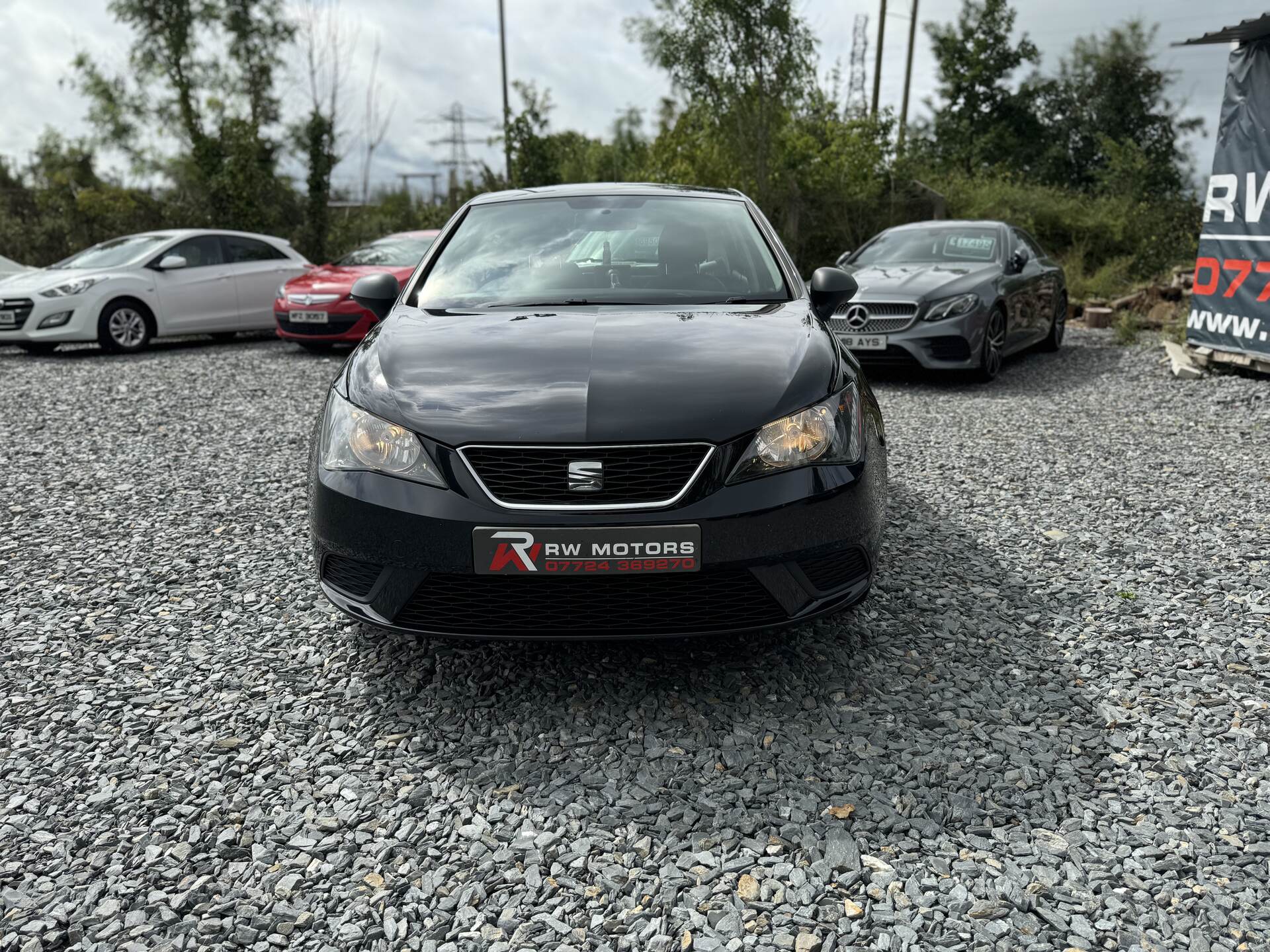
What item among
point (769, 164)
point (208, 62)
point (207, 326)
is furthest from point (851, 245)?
point (208, 62)

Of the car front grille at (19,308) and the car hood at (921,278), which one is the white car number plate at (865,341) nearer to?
the car hood at (921,278)

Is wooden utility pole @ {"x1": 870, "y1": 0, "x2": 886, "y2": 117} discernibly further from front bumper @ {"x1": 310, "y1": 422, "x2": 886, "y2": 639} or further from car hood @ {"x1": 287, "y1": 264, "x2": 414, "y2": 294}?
front bumper @ {"x1": 310, "y1": 422, "x2": 886, "y2": 639}

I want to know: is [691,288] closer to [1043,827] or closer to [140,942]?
[1043,827]

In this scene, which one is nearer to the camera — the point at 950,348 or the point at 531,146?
the point at 950,348

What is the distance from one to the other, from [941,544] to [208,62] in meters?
22.2

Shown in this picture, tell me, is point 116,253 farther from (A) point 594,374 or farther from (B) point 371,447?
(A) point 594,374

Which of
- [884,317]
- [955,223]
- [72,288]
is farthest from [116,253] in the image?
[955,223]

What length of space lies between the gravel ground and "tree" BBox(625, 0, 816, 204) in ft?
46.1

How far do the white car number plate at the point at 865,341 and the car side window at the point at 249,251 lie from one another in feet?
26.0

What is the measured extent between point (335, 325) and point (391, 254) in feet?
5.37

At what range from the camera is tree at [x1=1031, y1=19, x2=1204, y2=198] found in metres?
36.1

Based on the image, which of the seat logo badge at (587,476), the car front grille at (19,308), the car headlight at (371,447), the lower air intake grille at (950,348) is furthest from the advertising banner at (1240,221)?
the car front grille at (19,308)

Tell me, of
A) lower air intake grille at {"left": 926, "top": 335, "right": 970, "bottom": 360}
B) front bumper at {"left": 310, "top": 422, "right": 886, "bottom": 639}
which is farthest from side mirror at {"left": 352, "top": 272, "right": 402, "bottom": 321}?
lower air intake grille at {"left": 926, "top": 335, "right": 970, "bottom": 360}

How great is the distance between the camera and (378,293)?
157 inches
